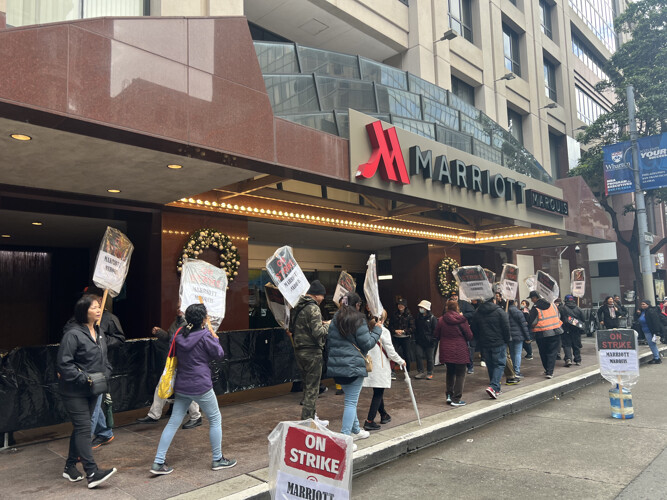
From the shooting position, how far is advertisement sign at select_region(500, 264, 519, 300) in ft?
39.3

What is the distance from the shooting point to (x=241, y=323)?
9.73m

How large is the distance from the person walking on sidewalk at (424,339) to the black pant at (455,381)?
279cm

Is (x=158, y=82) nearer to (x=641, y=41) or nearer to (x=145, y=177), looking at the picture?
(x=145, y=177)

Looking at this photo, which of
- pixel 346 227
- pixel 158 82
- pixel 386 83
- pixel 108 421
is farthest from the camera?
pixel 346 227

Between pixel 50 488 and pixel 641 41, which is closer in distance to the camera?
pixel 50 488

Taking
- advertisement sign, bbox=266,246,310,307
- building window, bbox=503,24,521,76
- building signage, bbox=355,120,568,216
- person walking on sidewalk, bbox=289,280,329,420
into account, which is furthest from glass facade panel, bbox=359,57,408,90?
building window, bbox=503,24,521,76

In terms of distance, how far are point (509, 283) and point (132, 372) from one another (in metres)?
8.79

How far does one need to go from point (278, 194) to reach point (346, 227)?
3138 millimetres

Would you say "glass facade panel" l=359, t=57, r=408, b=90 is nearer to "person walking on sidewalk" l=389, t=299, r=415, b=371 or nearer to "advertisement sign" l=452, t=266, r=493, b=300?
"advertisement sign" l=452, t=266, r=493, b=300

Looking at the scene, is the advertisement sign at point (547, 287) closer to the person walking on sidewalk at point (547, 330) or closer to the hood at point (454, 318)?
the person walking on sidewalk at point (547, 330)

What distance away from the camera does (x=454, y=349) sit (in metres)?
7.86

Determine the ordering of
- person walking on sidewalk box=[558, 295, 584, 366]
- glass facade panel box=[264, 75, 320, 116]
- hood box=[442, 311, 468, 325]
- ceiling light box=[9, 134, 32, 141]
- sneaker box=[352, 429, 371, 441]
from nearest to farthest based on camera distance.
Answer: ceiling light box=[9, 134, 32, 141], sneaker box=[352, 429, 371, 441], hood box=[442, 311, 468, 325], glass facade panel box=[264, 75, 320, 116], person walking on sidewalk box=[558, 295, 584, 366]

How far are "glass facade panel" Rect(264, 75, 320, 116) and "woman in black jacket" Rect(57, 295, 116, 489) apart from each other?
4643 mm

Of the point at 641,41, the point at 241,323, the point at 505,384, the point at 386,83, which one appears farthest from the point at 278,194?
the point at 641,41
